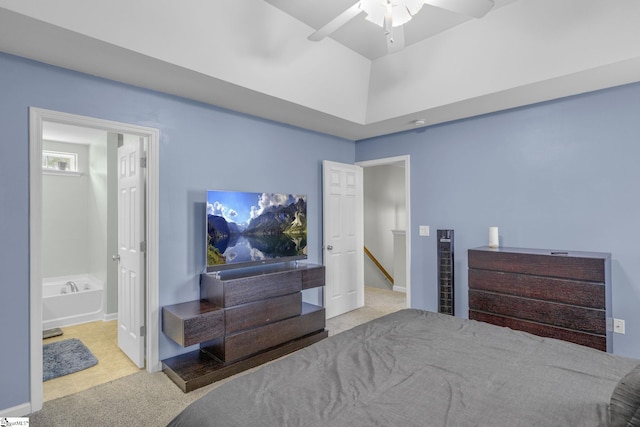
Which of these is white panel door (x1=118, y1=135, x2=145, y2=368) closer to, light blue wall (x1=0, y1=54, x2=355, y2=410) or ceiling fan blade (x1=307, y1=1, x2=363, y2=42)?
light blue wall (x1=0, y1=54, x2=355, y2=410)

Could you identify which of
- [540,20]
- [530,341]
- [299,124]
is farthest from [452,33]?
[530,341]

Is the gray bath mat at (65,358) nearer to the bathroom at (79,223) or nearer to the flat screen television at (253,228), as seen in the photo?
the bathroom at (79,223)

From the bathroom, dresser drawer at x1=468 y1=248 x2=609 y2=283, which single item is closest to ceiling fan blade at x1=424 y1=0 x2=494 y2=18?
dresser drawer at x1=468 y1=248 x2=609 y2=283

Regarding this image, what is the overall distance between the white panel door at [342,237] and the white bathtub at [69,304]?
2.98 metres

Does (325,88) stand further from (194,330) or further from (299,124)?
(194,330)

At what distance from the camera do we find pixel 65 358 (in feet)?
10.1

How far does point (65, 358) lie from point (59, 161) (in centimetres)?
298

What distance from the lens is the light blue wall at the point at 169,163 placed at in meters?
2.18

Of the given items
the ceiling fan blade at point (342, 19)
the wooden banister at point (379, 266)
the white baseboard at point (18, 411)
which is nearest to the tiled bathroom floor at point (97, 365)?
the white baseboard at point (18, 411)

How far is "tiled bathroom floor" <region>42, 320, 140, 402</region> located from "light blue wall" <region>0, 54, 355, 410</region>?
348 mm

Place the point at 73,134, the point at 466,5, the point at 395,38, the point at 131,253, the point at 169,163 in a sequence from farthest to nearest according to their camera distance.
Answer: the point at 73,134, the point at 131,253, the point at 169,163, the point at 395,38, the point at 466,5

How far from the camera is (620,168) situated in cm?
278

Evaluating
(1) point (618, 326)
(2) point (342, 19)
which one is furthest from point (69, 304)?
(1) point (618, 326)

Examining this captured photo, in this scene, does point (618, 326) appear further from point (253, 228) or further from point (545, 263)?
point (253, 228)
